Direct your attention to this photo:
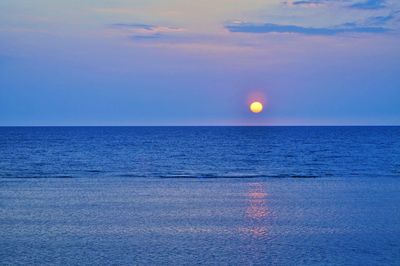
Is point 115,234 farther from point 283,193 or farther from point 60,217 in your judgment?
point 283,193

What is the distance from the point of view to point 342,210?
2480 centimetres

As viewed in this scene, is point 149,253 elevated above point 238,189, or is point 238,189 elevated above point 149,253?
point 238,189

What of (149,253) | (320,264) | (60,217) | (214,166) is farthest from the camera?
(214,166)

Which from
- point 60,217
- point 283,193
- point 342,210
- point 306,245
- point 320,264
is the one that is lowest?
point 320,264

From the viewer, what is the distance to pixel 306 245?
696 inches

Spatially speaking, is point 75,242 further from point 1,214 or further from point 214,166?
point 214,166

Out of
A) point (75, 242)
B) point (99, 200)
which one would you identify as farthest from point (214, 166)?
point (75, 242)

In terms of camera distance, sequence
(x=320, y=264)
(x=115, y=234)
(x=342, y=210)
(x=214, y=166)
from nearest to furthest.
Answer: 1. (x=320, y=264)
2. (x=115, y=234)
3. (x=342, y=210)
4. (x=214, y=166)

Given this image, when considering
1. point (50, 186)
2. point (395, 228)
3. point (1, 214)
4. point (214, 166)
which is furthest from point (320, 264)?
point (214, 166)

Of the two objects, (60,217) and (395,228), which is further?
(60,217)

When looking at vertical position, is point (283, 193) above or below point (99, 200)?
above

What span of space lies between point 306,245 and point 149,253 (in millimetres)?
5095

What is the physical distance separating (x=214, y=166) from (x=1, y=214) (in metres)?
33.1

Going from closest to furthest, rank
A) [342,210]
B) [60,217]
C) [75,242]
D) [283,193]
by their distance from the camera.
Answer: [75,242], [60,217], [342,210], [283,193]
